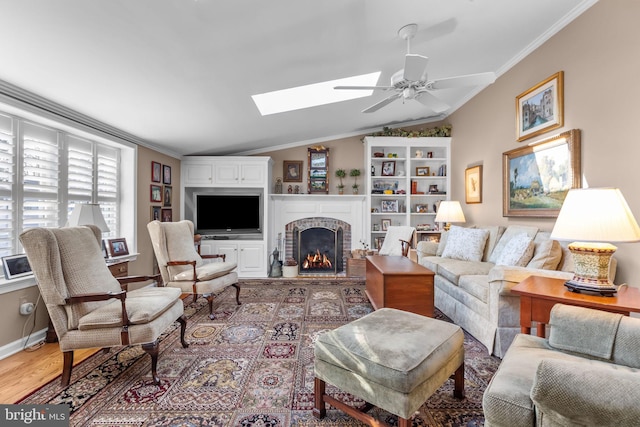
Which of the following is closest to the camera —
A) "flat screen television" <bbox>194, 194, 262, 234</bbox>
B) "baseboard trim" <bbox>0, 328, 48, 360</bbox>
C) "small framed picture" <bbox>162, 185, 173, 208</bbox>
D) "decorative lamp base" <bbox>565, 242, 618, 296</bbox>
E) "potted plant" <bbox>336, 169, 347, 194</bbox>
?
"decorative lamp base" <bbox>565, 242, 618, 296</bbox>

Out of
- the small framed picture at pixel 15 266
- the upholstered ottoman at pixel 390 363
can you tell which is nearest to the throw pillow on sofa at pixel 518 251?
the upholstered ottoman at pixel 390 363

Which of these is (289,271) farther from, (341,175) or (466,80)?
(466,80)

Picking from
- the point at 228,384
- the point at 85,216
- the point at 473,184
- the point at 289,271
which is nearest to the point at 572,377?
the point at 228,384

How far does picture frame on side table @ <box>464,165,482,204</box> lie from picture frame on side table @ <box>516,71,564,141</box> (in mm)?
929

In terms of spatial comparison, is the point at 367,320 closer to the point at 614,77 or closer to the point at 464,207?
the point at 614,77

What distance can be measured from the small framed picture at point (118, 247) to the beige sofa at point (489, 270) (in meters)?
3.84

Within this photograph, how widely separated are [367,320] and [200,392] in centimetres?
117

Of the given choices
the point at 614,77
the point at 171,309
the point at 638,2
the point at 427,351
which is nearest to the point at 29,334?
the point at 171,309

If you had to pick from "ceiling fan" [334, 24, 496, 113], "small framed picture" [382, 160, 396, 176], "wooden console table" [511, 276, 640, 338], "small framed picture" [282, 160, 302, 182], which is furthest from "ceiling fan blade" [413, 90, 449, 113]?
"small framed picture" [282, 160, 302, 182]

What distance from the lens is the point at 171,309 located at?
2301mm

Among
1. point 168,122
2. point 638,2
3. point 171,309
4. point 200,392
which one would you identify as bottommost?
point 200,392

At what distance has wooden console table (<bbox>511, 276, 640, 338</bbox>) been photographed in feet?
5.36

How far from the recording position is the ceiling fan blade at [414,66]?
88.1 inches

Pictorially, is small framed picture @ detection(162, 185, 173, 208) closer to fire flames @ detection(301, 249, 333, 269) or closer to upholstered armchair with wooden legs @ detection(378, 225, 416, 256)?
fire flames @ detection(301, 249, 333, 269)
